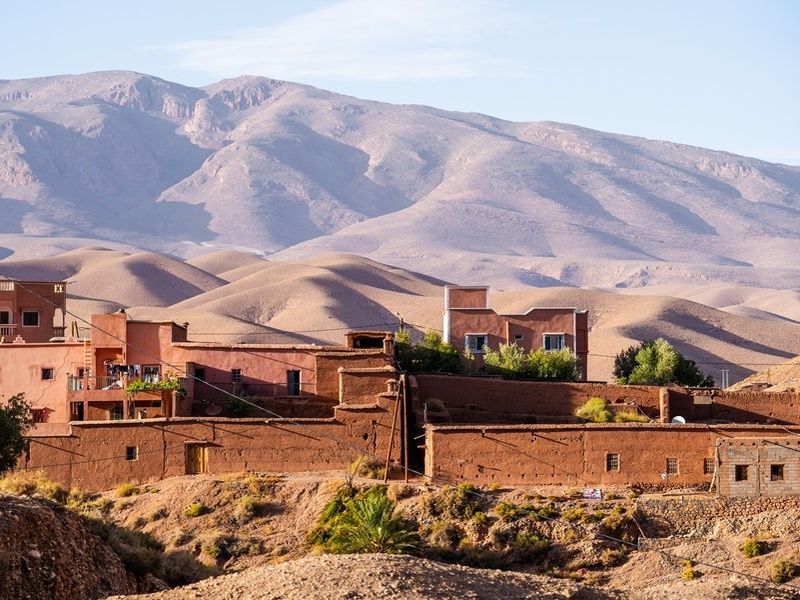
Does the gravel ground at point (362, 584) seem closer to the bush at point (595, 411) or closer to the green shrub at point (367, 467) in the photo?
the green shrub at point (367, 467)

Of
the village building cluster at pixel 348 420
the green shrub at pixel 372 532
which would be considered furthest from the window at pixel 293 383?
the green shrub at pixel 372 532

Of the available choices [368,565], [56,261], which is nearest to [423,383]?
[368,565]

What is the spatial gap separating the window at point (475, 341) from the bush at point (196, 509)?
22694mm

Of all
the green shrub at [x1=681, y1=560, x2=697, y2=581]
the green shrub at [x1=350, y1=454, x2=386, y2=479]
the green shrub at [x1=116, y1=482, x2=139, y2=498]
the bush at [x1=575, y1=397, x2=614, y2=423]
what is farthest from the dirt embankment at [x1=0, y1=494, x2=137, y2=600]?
the bush at [x1=575, y1=397, x2=614, y2=423]

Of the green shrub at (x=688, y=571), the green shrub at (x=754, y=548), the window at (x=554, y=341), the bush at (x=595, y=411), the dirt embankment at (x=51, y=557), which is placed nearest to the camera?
the dirt embankment at (x=51, y=557)

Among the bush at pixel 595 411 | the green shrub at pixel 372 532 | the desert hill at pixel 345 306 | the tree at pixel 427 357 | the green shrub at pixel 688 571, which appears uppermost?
the desert hill at pixel 345 306

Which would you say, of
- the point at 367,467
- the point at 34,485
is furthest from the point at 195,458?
the point at 34,485

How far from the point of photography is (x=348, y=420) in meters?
44.1

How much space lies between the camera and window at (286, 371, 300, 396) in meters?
48.8

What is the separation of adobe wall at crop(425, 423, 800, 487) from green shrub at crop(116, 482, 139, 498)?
23.1 ft

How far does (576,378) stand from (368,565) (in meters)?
34.0

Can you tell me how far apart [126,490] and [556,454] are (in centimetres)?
1029

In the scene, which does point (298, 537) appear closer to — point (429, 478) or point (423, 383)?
point (429, 478)

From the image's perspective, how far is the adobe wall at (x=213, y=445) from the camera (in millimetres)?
43781
